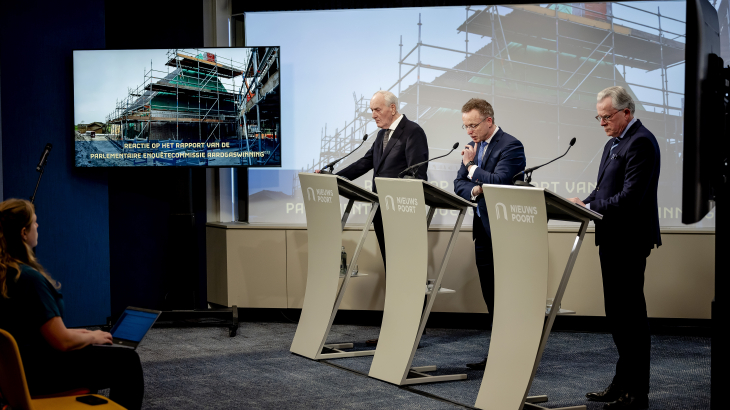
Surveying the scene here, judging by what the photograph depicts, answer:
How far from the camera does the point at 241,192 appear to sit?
19.0ft

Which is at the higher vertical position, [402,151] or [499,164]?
[402,151]

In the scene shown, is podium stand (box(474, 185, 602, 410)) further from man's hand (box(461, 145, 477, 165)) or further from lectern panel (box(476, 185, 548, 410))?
man's hand (box(461, 145, 477, 165))

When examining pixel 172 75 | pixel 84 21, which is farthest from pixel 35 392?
pixel 84 21

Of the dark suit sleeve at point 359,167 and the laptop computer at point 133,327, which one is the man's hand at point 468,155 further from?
the laptop computer at point 133,327

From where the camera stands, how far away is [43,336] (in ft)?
7.32

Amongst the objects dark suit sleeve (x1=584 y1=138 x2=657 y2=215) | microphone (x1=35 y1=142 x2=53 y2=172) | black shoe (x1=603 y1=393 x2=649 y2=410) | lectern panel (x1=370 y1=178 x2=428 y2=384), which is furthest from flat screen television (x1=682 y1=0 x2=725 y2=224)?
microphone (x1=35 y1=142 x2=53 y2=172)

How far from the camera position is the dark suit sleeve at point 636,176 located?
3086 millimetres

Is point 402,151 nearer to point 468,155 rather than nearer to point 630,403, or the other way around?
point 468,155

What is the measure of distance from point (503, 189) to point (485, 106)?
1.32 metres

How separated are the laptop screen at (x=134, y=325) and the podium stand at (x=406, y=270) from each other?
1.56 m

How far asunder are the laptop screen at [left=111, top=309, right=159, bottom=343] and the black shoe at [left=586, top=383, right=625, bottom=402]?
86.1 inches

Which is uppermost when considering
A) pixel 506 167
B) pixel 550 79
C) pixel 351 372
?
pixel 550 79

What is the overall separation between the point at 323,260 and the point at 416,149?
1017 mm

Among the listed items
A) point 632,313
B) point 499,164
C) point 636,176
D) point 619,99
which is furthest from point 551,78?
point 632,313
